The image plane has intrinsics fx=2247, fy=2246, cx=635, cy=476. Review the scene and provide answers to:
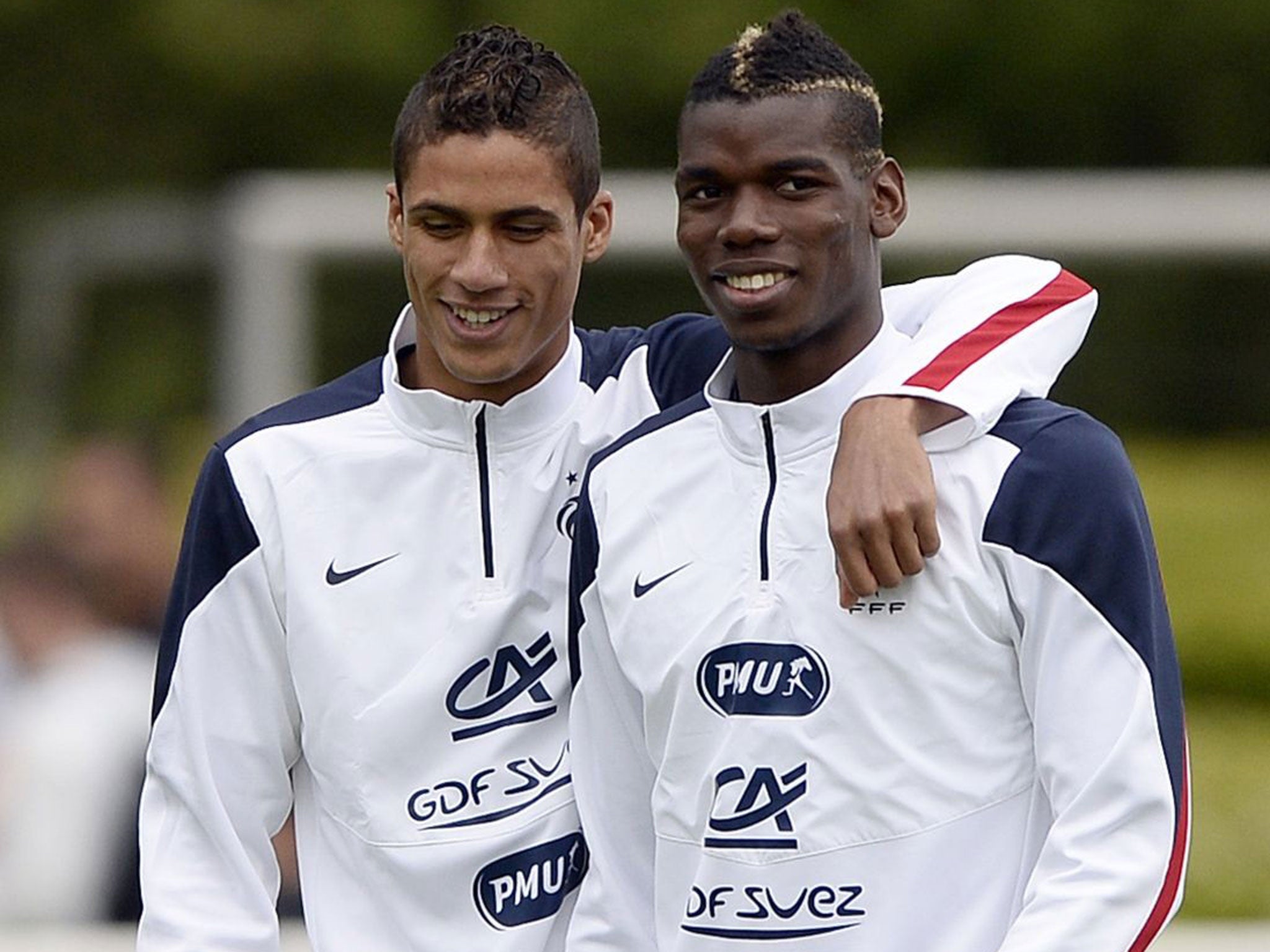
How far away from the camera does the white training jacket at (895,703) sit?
2.18 metres

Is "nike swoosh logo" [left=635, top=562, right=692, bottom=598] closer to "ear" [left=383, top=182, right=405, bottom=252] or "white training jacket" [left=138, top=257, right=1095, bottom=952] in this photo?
"white training jacket" [left=138, top=257, right=1095, bottom=952]

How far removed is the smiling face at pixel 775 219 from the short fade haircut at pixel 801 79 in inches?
0.5

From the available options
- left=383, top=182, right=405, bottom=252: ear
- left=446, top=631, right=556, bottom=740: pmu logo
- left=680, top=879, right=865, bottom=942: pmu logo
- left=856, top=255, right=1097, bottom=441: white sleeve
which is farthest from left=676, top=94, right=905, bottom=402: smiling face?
left=680, top=879, right=865, bottom=942: pmu logo

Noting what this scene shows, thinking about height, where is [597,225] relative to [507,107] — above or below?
below

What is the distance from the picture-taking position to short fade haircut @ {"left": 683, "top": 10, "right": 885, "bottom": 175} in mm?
2373

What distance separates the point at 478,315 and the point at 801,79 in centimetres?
44

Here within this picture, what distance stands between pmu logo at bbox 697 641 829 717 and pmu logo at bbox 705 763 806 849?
61mm

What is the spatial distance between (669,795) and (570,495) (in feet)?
1.38

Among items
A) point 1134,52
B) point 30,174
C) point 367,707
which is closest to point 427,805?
point 367,707

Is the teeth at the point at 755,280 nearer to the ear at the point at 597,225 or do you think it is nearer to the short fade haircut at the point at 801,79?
the short fade haircut at the point at 801,79

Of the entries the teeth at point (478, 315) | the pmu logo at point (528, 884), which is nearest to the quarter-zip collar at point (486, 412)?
the teeth at point (478, 315)

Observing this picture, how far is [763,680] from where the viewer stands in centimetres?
230

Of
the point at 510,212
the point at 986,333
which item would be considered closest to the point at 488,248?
the point at 510,212

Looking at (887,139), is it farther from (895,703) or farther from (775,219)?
(895,703)
